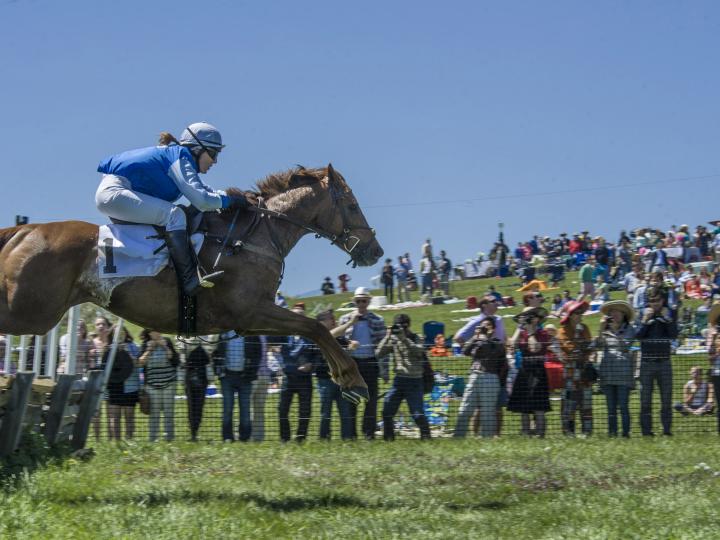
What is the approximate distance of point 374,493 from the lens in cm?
881

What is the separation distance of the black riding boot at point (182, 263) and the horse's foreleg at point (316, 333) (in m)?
0.66

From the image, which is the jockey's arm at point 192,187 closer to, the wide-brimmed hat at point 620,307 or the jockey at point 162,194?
the jockey at point 162,194

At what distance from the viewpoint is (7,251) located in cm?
891

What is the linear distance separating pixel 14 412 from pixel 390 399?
5.25 meters

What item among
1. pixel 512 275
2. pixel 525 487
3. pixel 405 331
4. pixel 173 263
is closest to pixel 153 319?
pixel 173 263

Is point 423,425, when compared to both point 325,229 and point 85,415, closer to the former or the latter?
point 325,229

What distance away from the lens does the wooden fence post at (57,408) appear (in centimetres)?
1059

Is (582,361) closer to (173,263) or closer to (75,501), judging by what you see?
(173,263)

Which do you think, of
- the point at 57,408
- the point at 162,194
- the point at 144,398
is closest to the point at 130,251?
the point at 162,194

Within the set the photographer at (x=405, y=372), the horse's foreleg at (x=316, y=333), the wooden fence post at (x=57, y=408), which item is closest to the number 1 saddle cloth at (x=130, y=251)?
the horse's foreleg at (x=316, y=333)

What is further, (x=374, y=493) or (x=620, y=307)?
(x=620, y=307)

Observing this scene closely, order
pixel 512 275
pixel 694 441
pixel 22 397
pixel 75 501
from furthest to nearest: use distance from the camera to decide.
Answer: pixel 512 275 → pixel 694 441 → pixel 22 397 → pixel 75 501

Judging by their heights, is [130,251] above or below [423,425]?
above

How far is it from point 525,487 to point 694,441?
4.28 m
